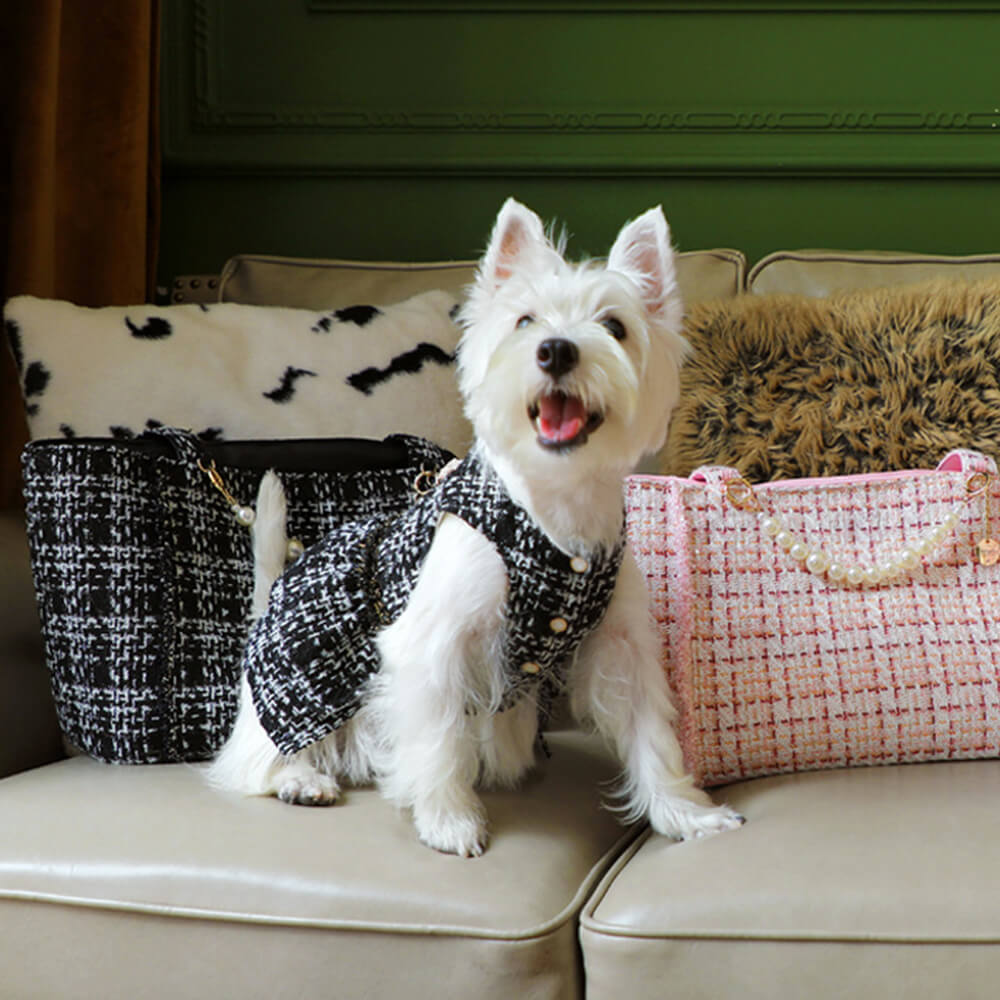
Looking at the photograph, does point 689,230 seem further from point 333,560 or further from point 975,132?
point 333,560

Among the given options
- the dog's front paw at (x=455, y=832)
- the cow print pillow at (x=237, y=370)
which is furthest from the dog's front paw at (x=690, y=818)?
the cow print pillow at (x=237, y=370)

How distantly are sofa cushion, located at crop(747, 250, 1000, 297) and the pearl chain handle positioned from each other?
1.95ft

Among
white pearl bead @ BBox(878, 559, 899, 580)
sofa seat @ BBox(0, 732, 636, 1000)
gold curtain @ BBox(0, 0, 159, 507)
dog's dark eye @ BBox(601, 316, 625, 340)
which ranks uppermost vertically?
gold curtain @ BBox(0, 0, 159, 507)

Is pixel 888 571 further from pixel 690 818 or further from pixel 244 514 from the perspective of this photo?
pixel 244 514

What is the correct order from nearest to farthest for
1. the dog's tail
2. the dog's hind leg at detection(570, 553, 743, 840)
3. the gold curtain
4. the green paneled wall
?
the dog's hind leg at detection(570, 553, 743, 840)
the dog's tail
the gold curtain
the green paneled wall

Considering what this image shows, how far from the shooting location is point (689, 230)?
2271mm

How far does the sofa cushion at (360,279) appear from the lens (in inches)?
74.7

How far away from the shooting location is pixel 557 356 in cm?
109

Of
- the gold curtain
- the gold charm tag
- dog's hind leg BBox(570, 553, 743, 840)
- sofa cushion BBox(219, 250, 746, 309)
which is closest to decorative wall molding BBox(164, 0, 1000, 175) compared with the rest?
the gold curtain

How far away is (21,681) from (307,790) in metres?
0.43

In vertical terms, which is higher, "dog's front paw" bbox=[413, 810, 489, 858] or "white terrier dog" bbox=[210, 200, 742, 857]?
"white terrier dog" bbox=[210, 200, 742, 857]

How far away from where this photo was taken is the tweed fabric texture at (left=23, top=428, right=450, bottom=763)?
1361mm

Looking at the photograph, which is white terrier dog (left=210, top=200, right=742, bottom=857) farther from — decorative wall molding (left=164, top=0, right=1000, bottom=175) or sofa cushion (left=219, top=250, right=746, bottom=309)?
decorative wall molding (left=164, top=0, right=1000, bottom=175)

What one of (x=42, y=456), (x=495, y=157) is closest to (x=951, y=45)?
(x=495, y=157)
